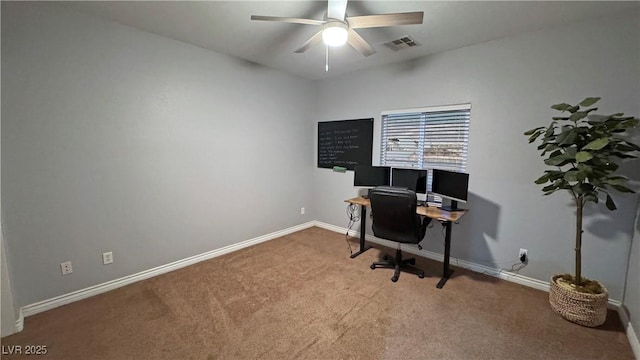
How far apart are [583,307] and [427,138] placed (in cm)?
213

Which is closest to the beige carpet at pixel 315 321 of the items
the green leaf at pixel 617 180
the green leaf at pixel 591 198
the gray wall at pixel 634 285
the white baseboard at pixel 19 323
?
the white baseboard at pixel 19 323

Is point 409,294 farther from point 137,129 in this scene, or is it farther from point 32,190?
point 32,190

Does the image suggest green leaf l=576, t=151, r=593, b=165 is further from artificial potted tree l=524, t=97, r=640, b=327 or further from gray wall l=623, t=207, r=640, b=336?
gray wall l=623, t=207, r=640, b=336

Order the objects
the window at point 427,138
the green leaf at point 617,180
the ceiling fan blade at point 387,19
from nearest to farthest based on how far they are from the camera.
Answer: the ceiling fan blade at point 387,19
the green leaf at point 617,180
the window at point 427,138

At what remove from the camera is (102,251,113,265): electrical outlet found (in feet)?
8.16

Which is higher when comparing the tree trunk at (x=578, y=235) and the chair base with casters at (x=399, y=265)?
the tree trunk at (x=578, y=235)

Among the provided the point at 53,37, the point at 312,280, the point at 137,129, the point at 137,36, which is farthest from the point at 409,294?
the point at 53,37

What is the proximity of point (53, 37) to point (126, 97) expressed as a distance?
62 cm

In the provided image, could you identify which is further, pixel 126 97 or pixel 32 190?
pixel 126 97

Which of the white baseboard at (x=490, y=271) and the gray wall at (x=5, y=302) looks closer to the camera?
the gray wall at (x=5, y=302)

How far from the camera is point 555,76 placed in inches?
95.9

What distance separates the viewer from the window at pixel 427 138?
9.98 feet

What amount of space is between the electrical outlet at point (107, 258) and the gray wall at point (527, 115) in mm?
3597

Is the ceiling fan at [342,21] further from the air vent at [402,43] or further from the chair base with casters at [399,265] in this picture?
the chair base with casters at [399,265]
